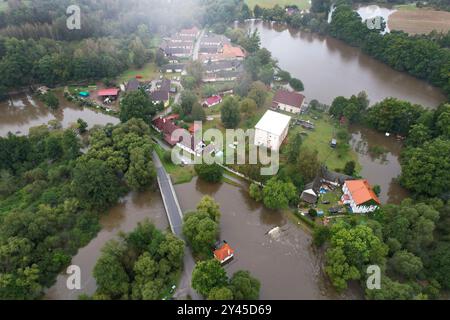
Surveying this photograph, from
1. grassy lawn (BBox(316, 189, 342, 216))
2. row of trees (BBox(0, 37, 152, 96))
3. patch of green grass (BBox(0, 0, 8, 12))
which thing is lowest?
grassy lawn (BBox(316, 189, 342, 216))

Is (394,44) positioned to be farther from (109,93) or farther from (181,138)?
(109,93)

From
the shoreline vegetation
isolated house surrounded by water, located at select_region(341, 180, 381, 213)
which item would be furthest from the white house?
isolated house surrounded by water, located at select_region(341, 180, 381, 213)

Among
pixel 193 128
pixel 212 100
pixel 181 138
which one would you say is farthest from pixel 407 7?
pixel 181 138

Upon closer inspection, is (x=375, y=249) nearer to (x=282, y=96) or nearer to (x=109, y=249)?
(x=109, y=249)

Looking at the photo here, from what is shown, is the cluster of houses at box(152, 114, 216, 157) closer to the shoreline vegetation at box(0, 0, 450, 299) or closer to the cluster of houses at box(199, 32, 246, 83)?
the shoreline vegetation at box(0, 0, 450, 299)

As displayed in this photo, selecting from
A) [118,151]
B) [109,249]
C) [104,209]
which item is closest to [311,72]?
[118,151]
